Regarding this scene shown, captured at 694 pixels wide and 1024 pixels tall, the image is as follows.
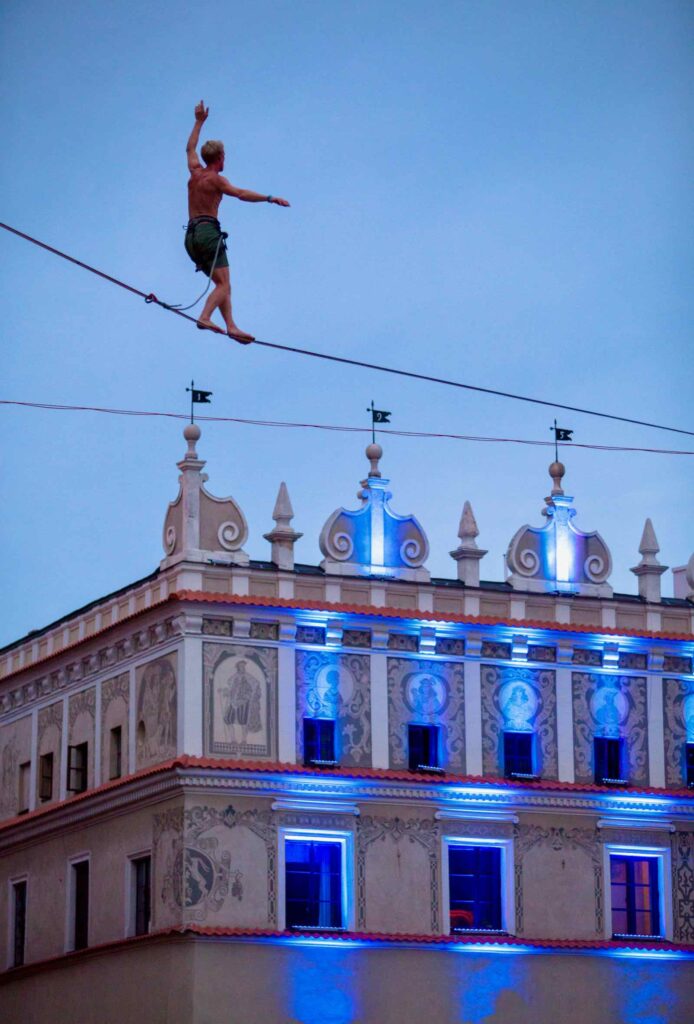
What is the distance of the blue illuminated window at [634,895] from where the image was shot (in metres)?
55.1

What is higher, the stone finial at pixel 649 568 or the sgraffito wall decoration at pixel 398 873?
the stone finial at pixel 649 568

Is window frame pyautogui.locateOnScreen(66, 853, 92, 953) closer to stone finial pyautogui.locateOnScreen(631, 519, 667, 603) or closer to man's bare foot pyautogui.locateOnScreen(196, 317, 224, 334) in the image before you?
stone finial pyautogui.locateOnScreen(631, 519, 667, 603)

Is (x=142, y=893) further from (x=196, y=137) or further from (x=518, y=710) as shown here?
(x=196, y=137)

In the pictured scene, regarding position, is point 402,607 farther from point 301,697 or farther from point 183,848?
point 183,848

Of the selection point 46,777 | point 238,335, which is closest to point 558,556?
point 46,777

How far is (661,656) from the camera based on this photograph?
5678 cm

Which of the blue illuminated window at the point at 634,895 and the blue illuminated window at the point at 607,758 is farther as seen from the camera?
the blue illuminated window at the point at 607,758

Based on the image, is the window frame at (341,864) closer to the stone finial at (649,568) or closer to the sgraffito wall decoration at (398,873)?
the sgraffito wall decoration at (398,873)

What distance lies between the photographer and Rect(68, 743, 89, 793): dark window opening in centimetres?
5597

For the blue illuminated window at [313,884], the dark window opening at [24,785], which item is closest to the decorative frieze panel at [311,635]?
the blue illuminated window at [313,884]

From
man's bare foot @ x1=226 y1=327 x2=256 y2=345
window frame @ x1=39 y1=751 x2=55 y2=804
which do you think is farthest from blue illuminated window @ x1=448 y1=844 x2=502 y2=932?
man's bare foot @ x1=226 y1=327 x2=256 y2=345

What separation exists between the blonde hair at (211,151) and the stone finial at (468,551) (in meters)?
20.4

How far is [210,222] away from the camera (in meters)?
36.0

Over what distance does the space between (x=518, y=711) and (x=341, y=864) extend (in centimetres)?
531
